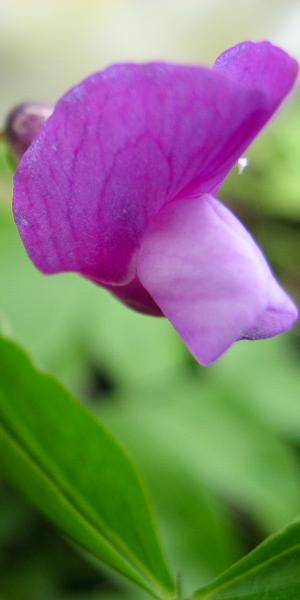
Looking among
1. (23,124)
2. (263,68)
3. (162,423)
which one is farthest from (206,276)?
(162,423)

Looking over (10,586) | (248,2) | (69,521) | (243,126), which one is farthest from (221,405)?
(248,2)

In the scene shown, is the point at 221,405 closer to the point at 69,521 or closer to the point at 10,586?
the point at 10,586

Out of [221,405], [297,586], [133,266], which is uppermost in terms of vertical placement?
[133,266]

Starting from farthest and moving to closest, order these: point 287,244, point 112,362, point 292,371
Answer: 1. point 287,244
2. point 292,371
3. point 112,362

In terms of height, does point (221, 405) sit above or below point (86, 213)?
below

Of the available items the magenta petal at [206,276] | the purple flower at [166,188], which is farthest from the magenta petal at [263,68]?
the magenta petal at [206,276]

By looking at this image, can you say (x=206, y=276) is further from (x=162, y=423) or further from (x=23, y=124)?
(x=162, y=423)

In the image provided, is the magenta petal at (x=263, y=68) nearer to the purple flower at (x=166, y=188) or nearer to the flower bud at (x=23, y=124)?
the purple flower at (x=166, y=188)

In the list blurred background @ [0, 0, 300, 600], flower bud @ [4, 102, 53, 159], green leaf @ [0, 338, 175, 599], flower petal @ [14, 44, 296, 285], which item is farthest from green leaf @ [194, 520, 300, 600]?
blurred background @ [0, 0, 300, 600]

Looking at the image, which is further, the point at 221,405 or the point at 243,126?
the point at 221,405
